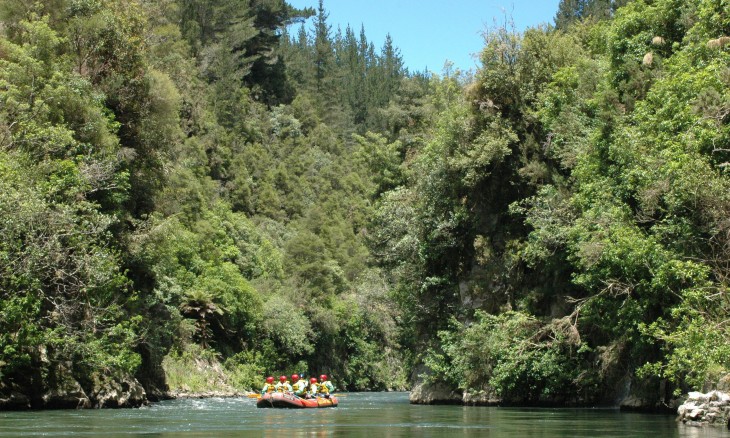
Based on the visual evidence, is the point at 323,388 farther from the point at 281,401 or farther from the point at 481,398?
the point at 481,398

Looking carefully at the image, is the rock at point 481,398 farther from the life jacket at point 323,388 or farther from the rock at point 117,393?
the rock at point 117,393

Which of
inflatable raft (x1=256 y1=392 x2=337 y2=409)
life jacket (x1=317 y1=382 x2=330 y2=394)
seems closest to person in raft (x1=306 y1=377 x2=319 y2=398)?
life jacket (x1=317 y1=382 x2=330 y2=394)

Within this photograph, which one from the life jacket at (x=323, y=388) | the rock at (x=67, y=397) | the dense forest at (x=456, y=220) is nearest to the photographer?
the dense forest at (x=456, y=220)

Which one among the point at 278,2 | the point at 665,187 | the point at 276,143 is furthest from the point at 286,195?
the point at 665,187

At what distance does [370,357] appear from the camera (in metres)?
74.8

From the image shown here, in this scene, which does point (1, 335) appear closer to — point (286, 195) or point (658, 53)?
point (658, 53)

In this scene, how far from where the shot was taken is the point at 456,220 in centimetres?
3900

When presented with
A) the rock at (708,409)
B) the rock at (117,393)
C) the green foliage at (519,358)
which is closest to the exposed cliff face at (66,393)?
the rock at (117,393)

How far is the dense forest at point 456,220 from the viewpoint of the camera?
25.0 metres

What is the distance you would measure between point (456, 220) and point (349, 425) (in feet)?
54.2

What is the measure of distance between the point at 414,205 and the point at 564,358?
14080 mm

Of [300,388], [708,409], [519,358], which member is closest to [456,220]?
[519,358]

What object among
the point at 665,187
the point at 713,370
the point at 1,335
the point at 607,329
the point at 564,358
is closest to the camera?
the point at 713,370

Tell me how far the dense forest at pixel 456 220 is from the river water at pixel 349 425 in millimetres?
2040
